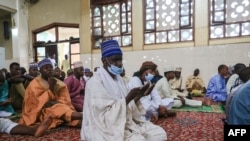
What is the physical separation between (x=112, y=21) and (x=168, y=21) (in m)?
2.00

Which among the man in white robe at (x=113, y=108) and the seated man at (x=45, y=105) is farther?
the seated man at (x=45, y=105)

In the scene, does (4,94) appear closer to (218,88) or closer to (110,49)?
(110,49)

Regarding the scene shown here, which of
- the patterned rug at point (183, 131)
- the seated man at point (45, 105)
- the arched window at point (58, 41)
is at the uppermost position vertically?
the arched window at point (58, 41)

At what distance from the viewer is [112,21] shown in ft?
28.6

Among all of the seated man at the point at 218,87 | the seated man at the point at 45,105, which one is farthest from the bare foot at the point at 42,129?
the seated man at the point at 218,87

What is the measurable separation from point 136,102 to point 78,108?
2.45 meters

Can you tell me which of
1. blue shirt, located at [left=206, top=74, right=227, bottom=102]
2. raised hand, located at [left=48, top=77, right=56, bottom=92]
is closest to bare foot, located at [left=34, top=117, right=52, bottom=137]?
raised hand, located at [left=48, top=77, right=56, bottom=92]

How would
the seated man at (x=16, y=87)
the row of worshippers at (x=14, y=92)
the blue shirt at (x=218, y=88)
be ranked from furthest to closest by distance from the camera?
the blue shirt at (x=218, y=88) < the seated man at (x=16, y=87) < the row of worshippers at (x=14, y=92)

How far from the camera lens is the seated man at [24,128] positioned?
3.12 metres

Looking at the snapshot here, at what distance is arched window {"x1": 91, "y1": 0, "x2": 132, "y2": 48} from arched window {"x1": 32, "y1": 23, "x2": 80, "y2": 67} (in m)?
0.90

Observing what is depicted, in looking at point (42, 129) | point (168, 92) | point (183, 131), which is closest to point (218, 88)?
point (168, 92)

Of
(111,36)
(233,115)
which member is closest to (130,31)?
(111,36)

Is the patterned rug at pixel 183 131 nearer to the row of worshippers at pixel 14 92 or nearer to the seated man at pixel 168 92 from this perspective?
the seated man at pixel 168 92

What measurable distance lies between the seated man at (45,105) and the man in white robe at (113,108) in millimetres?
1330
